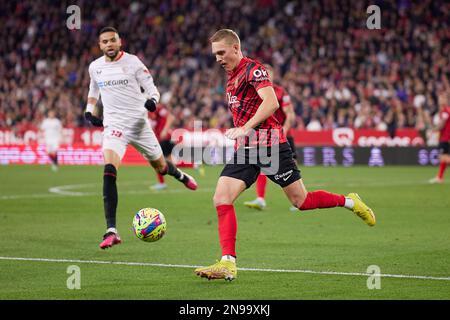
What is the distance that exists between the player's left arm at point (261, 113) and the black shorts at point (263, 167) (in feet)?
1.62

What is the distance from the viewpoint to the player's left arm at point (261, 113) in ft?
26.5

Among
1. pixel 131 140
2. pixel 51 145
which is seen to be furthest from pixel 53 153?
pixel 131 140

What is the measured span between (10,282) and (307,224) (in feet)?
20.1

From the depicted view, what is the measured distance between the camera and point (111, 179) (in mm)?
11078

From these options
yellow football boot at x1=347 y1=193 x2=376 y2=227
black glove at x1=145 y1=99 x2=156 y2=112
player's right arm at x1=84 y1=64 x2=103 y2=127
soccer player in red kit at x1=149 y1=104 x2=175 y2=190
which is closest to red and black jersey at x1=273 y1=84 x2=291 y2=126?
player's right arm at x1=84 y1=64 x2=103 y2=127

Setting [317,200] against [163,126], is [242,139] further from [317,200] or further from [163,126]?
[163,126]

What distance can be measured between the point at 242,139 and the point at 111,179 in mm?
2905

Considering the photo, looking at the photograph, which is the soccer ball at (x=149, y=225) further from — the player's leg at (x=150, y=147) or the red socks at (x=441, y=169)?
the red socks at (x=441, y=169)

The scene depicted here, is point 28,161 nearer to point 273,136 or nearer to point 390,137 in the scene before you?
point 390,137

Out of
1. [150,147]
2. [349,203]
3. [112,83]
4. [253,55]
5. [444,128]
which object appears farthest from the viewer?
[253,55]

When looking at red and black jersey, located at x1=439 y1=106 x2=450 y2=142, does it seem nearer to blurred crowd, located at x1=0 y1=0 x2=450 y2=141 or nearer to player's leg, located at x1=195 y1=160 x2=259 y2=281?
blurred crowd, located at x1=0 y1=0 x2=450 y2=141

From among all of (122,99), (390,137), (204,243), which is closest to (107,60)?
(122,99)

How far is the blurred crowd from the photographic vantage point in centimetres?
3244

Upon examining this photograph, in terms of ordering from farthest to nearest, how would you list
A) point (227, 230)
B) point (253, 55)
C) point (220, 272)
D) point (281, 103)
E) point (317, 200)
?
point (253, 55), point (281, 103), point (317, 200), point (227, 230), point (220, 272)
